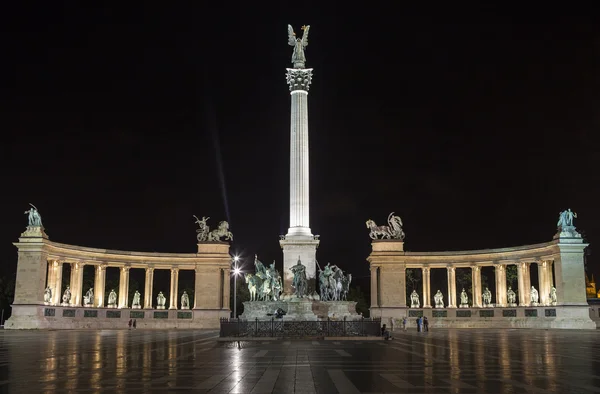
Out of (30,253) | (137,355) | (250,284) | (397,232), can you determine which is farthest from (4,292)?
(137,355)

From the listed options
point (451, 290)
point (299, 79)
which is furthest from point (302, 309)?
point (451, 290)

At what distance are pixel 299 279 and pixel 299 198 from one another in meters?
10.1

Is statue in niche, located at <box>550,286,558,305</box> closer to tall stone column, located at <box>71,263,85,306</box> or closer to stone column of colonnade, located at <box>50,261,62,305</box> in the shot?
tall stone column, located at <box>71,263,85,306</box>

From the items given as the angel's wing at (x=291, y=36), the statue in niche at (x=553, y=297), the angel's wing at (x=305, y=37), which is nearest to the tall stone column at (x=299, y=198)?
the angel's wing at (x=305, y=37)

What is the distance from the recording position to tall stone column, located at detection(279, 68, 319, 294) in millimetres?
58094

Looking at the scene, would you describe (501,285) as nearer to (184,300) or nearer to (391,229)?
(391,229)

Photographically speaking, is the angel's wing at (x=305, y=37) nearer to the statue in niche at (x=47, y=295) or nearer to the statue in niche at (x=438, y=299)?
the statue in niche at (x=438, y=299)

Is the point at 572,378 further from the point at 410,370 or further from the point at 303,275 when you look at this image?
the point at 303,275

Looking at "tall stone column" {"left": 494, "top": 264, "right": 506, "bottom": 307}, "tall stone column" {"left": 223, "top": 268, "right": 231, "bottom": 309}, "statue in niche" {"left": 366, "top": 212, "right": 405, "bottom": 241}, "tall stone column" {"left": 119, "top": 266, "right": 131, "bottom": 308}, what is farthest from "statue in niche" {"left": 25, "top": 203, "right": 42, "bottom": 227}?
"tall stone column" {"left": 494, "top": 264, "right": 506, "bottom": 307}

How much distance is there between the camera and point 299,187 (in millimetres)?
61125

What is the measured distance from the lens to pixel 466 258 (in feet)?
277

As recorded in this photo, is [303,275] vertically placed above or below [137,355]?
above

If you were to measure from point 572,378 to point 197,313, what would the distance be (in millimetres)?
68605

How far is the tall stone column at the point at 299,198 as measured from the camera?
58094mm
